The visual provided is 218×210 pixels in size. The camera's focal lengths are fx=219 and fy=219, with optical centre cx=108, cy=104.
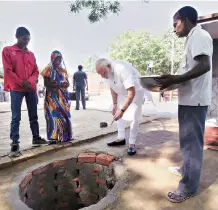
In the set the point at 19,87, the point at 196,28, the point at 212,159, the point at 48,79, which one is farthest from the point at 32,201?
the point at 196,28

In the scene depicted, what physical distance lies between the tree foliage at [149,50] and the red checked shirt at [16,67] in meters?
23.2

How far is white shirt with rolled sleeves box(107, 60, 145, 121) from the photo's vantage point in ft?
9.89

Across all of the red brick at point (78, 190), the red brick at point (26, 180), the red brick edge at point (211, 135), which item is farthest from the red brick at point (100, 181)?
the red brick edge at point (211, 135)

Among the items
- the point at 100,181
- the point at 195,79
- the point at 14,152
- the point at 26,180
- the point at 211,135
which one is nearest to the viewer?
the point at 195,79

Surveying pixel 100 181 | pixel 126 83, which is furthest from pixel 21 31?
pixel 100 181

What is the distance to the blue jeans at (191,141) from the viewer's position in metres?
1.95

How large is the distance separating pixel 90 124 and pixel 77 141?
183cm

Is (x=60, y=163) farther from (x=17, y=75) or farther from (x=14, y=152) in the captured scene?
(x=17, y=75)

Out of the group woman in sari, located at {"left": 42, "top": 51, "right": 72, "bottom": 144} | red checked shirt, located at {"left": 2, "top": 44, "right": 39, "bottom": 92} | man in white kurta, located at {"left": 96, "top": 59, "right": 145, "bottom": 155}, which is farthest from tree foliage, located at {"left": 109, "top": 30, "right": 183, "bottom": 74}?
red checked shirt, located at {"left": 2, "top": 44, "right": 39, "bottom": 92}

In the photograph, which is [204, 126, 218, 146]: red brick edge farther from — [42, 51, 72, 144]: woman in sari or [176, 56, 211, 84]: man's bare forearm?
[42, 51, 72, 144]: woman in sari

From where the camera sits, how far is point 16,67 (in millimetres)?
3326

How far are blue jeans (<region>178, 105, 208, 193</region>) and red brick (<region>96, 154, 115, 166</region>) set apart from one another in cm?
118

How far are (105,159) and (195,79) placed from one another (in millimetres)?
1771

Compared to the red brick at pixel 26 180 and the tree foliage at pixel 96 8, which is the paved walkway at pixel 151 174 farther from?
the tree foliage at pixel 96 8
